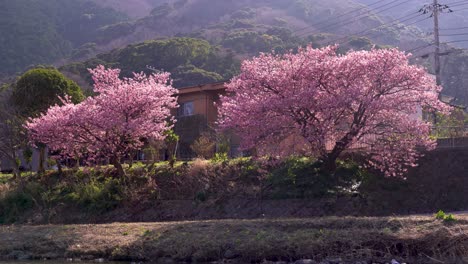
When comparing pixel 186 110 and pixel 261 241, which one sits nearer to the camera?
pixel 261 241

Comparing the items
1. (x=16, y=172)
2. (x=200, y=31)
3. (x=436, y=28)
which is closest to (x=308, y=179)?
(x=16, y=172)

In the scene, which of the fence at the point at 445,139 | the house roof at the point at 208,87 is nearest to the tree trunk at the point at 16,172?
the house roof at the point at 208,87

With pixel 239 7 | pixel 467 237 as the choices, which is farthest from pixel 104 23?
pixel 467 237

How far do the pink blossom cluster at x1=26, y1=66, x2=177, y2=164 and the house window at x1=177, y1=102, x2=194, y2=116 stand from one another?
991cm

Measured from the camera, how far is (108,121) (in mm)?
23000

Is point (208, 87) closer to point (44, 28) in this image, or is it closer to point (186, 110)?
point (186, 110)

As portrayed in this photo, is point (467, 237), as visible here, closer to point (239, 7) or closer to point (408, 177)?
point (408, 177)

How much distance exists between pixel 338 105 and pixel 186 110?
1745 centimetres

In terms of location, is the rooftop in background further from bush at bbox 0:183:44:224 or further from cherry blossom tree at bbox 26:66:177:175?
bush at bbox 0:183:44:224

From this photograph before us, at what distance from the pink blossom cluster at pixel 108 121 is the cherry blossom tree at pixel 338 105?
4864mm

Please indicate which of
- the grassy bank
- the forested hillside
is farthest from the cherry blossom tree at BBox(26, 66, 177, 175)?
the forested hillside

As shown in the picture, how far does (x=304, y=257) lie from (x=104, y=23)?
306ft

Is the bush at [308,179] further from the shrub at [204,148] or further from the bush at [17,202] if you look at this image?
the bush at [17,202]

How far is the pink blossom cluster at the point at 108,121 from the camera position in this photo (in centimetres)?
2314
